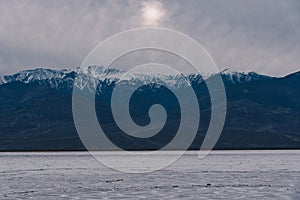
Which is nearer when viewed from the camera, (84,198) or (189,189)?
(84,198)

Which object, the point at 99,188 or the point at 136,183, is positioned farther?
the point at 136,183

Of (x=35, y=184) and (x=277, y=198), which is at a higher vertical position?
(x=35, y=184)

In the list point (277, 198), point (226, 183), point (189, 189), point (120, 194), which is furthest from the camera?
point (226, 183)

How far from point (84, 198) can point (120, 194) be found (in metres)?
3.85

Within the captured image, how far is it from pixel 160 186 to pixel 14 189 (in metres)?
12.2

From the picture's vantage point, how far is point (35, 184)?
2271 inches

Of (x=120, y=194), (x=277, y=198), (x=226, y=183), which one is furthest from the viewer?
(x=226, y=183)

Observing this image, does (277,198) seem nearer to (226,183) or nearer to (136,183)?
(226,183)

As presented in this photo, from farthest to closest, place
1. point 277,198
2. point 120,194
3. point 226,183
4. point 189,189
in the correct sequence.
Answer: point 226,183 < point 189,189 < point 120,194 < point 277,198

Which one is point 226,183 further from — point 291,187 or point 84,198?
point 84,198

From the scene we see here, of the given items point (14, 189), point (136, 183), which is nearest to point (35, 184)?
point (14, 189)

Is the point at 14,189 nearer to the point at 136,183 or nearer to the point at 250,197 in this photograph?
the point at 136,183

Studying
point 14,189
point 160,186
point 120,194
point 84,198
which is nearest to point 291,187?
point 160,186

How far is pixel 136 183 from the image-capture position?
190 ft
